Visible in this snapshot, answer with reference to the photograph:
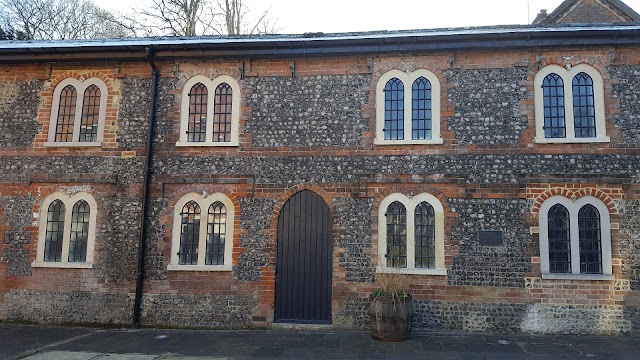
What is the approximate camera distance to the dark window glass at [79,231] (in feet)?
35.8

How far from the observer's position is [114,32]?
19.7 metres

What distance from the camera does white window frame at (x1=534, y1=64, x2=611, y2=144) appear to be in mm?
10000

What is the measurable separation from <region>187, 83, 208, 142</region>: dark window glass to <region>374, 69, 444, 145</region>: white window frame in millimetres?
4311

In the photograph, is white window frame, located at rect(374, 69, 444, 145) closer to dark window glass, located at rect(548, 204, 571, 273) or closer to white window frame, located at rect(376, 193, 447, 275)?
white window frame, located at rect(376, 193, 447, 275)

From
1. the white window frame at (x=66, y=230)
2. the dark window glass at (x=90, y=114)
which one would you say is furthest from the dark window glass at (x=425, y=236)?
the dark window glass at (x=90, y=114)

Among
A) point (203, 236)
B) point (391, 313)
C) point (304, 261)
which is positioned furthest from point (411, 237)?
point (203, 236)

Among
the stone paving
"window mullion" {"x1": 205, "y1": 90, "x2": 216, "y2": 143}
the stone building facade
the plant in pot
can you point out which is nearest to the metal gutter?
the stone building facade

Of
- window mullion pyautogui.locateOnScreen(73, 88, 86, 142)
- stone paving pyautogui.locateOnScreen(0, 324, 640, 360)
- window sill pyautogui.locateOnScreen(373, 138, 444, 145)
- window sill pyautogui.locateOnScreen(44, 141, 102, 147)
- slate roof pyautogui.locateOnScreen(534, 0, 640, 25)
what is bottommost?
stone paving pyautogui.locateOnScreen(0, 324, 640, 360)

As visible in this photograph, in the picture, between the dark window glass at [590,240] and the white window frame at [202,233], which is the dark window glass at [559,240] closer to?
the dark window glass at [590,240]

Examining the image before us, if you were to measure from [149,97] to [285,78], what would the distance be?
11.5ft

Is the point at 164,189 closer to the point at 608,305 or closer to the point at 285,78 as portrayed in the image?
the point at 285,78

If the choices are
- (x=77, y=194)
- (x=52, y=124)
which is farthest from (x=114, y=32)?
(x=77, y=194)

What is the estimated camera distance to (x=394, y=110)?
10648mm

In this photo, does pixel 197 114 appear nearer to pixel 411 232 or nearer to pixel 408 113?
pixel 408 113
